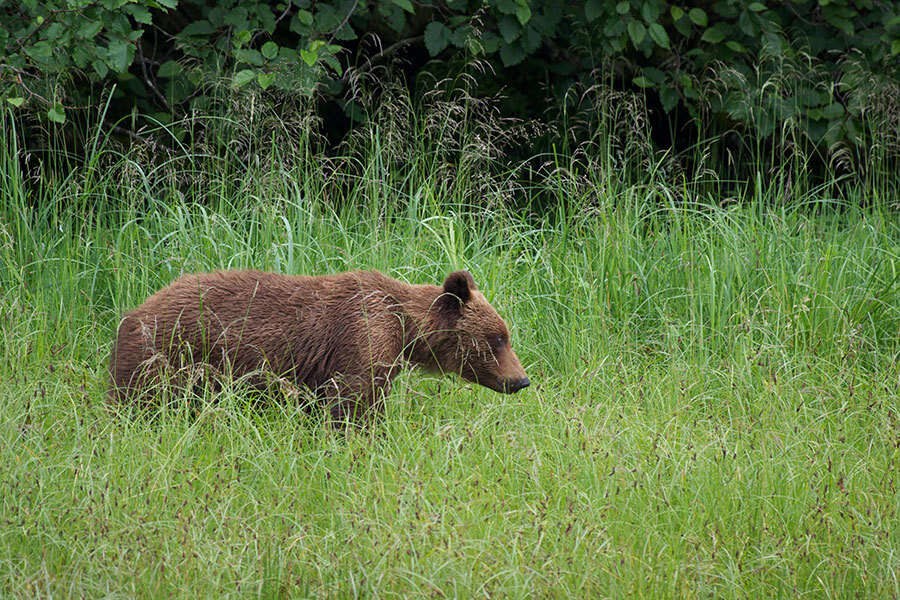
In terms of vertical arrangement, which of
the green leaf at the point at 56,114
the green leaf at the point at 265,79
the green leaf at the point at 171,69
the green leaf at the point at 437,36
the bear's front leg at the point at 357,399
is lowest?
the bear's front leg at the point at 357,399

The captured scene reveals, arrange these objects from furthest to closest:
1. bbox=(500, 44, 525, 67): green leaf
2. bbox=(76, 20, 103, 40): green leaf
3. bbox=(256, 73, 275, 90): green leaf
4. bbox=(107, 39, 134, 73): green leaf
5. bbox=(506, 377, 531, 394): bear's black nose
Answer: bbox=(500, 44, 525, 67): green leaf
bbox=(256, 73, 275, 90): green leaf
bbox=(107, 39, 134, 73): green leaf
bbox=(76, 20, 103, 40): green leaf
bbox=(506, 377, 531, 394): bear's black nose

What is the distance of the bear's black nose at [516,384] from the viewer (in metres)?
4.58

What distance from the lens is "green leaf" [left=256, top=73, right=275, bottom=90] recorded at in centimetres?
620

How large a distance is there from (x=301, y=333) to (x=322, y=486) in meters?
0.98

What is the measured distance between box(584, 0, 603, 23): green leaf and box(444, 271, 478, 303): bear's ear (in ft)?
11.7

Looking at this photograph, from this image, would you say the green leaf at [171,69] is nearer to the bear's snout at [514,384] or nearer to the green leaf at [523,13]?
the green leaf at [523,13]

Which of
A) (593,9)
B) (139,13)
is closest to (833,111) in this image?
(593,9)

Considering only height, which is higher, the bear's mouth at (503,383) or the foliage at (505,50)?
the foliage at (505,50)

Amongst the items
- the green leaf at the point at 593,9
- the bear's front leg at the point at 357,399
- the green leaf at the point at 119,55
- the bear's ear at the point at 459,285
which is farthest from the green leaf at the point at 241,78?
the green leaf at the point at 593,9

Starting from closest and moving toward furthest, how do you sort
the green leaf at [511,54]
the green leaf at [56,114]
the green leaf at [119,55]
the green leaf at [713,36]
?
the green leaf at [56,114], the green leaf at [119,55], the green leaf at [511,54], the green leaf at [713,36]

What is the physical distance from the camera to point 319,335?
4.54m

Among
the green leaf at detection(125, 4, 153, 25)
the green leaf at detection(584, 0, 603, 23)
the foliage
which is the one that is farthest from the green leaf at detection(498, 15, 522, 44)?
the green leaf at detection(125, 4, 153, 25)

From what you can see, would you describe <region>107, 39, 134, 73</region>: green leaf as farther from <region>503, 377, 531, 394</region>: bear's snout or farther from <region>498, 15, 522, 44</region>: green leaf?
<region>503, 377, 531, 394</region>: bear's snout

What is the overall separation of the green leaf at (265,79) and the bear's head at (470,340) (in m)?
2.33
